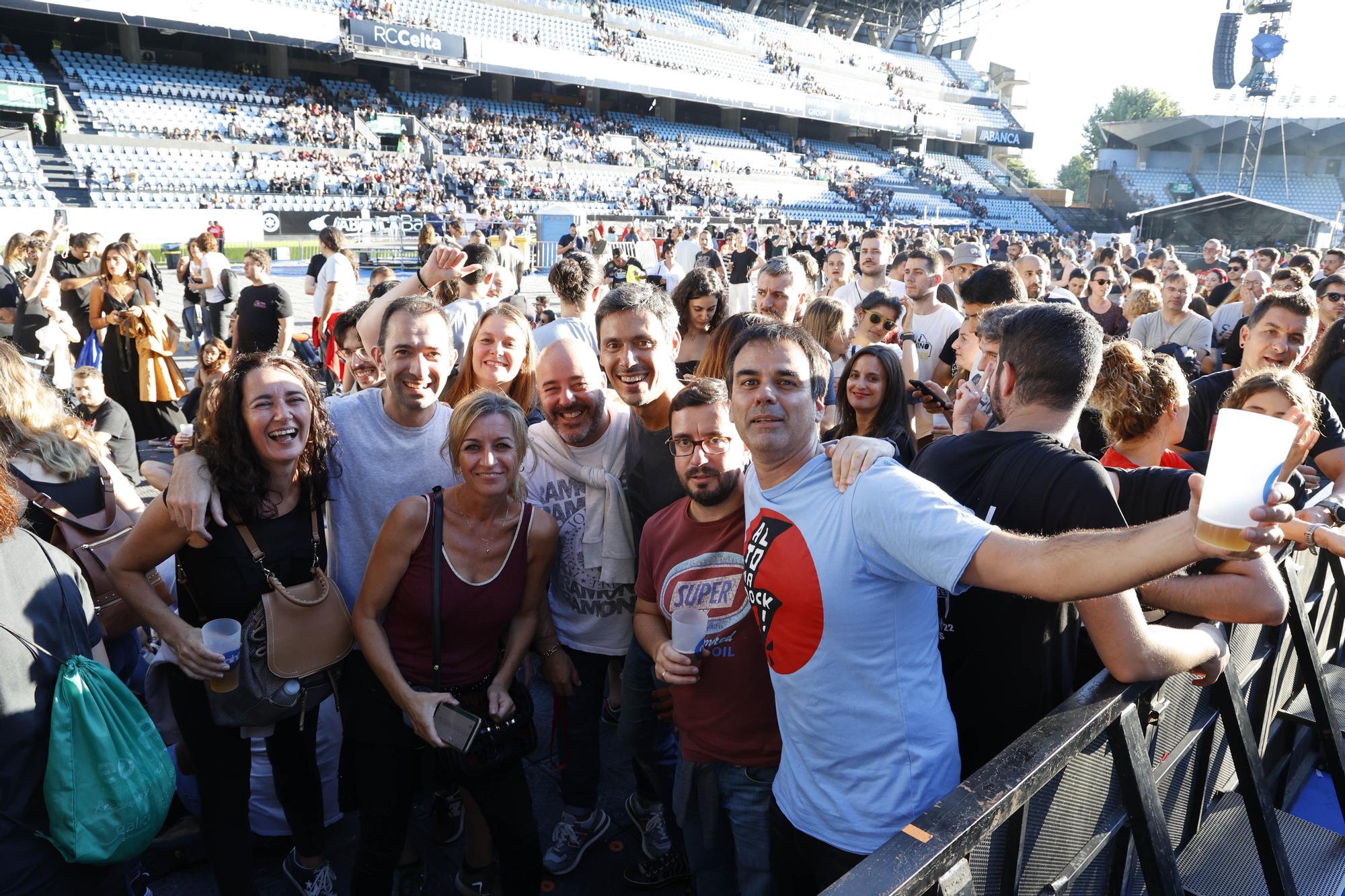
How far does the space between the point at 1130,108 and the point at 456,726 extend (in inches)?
3888

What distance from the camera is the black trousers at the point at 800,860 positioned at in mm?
1789

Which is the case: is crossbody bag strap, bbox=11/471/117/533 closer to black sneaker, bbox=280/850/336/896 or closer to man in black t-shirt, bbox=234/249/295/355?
black sneaker, bbox=280/850/336/896

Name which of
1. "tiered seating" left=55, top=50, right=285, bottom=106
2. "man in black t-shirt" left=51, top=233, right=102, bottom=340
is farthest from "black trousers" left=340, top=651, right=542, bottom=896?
"tiered seating" left=55, top=50, right=285, bottom=106

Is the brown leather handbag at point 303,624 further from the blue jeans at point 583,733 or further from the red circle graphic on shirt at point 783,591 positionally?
the red circle graphic on shirt at point 783,591

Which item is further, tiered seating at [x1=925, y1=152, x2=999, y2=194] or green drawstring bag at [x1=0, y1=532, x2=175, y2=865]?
tiered seating at [x1=925, y1=152, x2=999, y2=194]

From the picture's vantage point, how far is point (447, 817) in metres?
3.13

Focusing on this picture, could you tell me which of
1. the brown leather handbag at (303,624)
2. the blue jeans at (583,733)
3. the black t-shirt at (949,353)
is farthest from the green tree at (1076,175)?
the brown leather handbag at (303,624)

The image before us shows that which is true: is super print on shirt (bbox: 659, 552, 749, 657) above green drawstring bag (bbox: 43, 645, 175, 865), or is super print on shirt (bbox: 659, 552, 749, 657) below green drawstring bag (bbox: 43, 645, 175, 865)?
above

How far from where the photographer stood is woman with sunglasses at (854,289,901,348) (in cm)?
504

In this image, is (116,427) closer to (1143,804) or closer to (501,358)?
(501,358)

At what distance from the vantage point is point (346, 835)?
3.13 metres

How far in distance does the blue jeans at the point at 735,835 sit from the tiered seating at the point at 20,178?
24.7m

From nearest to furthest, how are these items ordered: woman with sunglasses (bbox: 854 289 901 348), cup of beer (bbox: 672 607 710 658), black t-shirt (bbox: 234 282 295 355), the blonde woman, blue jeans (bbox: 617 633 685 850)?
cup of beer (bbox: 672 607 710 658), blue jeans (bbox: 617 633 685 850), the blonde woman, woman with sunglasses (bbox: 854 289 901 348), black t-shirt (bbox: 234 282 295 355)

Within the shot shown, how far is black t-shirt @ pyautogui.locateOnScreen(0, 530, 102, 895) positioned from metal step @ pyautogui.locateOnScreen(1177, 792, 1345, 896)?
3018mm
